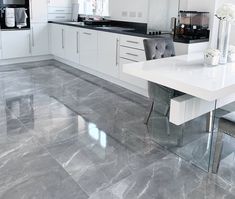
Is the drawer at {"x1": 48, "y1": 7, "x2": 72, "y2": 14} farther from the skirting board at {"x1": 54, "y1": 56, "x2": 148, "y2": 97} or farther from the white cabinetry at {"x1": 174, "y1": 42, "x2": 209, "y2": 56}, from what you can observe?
the white cabinetry at {"x1": 174, "y1": 42, "x2": 209, "y2": 56}

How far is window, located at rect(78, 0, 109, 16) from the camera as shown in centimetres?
542

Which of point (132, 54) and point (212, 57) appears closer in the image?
point (212, 57)

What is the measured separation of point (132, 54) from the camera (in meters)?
3.85

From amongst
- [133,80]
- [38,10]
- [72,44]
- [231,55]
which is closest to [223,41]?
[231,55]

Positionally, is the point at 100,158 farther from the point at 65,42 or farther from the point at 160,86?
the point at 65,42

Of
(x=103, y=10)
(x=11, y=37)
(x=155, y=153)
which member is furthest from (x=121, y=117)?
(x=11, y=37)

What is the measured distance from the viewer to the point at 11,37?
5566 millimetres

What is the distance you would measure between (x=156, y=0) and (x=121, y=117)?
6.30ft

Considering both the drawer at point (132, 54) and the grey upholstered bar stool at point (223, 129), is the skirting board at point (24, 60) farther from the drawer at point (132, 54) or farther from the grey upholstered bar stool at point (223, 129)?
the grey upholstered bar stool at point (223, 129)

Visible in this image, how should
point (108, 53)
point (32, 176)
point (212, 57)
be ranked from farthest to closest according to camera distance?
point (108, 53)
point (212, 57)
point (32, 176)

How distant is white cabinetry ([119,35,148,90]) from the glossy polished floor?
22cm

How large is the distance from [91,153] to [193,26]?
1.93m

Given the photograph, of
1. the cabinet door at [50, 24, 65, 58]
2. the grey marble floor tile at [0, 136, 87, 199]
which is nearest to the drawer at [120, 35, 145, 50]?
the grey marble floor tile at [0, 136, 87, 199]

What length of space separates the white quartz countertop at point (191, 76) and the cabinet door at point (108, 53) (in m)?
1.70
